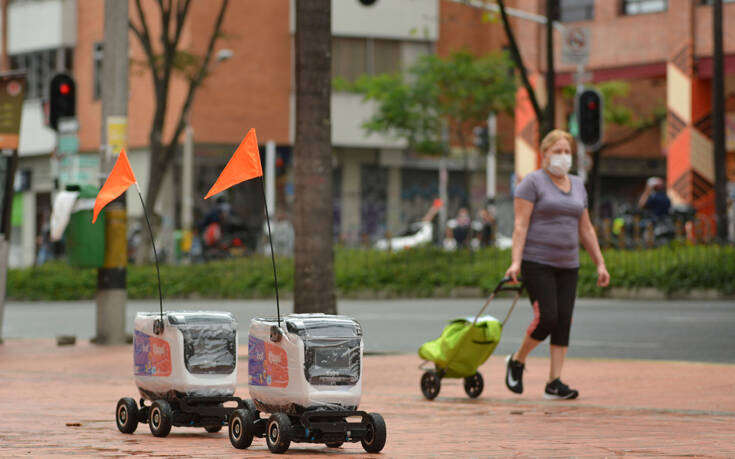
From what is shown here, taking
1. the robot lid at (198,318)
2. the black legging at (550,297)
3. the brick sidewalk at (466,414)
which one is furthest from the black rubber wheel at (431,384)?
the robot lid at (198,318)

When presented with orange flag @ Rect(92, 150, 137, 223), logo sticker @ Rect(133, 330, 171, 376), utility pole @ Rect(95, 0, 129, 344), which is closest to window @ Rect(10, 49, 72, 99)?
utility pole @ Rect(95, 0, 129, 344)

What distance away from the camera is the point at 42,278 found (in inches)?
1193

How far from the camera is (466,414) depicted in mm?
8844

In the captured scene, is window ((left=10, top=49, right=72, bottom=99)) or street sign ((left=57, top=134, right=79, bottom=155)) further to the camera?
window ((left=10, top=49, right=72, bottom=99))

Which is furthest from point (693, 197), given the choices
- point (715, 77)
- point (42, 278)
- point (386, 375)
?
point (386, 375)

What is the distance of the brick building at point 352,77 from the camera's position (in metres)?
39.8

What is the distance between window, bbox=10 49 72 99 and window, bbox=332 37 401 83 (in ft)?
32.5

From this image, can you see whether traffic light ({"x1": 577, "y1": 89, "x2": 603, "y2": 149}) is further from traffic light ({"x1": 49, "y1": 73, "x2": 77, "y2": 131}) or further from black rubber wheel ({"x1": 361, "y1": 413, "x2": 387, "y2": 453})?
black rubber wheel ({"x1": 361, "y1": 413, "x2": 387, "y2": 453})

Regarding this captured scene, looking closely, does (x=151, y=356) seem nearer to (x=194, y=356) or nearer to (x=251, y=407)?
A: (x=194, y=356)

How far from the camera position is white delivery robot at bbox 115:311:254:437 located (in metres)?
7.19

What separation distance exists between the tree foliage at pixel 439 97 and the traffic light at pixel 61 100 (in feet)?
79.5

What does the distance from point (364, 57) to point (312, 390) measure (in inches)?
1751

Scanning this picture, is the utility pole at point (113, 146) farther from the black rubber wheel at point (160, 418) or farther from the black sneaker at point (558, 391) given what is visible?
the black rubber wheel at point (160, 418)

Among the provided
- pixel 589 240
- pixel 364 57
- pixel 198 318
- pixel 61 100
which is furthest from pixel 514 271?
pixel 364 57
